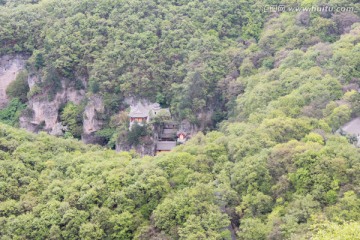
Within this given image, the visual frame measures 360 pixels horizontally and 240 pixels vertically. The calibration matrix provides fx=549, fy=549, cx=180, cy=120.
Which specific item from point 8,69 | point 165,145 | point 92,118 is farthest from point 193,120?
point 8,69

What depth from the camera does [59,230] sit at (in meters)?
23.6

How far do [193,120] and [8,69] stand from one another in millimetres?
17569

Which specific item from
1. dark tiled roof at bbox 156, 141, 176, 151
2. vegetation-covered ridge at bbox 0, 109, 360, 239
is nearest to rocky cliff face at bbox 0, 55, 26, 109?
dark tiled roof at bbox 156, 141, 176, 151

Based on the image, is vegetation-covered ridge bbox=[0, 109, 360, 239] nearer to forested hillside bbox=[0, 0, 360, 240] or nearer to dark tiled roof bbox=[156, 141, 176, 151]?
forested hillside bbox=[0, 0, 360, 240]

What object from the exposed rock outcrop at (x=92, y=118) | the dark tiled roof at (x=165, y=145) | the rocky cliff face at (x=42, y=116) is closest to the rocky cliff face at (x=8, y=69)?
the rocky cliff face at (x=42, y=116)

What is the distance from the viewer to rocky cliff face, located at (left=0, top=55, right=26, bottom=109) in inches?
1847

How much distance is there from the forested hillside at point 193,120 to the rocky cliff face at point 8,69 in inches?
30.9

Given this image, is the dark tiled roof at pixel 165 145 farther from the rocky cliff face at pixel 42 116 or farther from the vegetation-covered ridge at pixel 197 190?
the vegetation-covered ridge at pixel 197 190

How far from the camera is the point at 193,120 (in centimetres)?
4050

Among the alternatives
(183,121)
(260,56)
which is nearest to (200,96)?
(183,121)

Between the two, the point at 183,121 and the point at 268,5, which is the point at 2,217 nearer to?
A: the point at 183,121

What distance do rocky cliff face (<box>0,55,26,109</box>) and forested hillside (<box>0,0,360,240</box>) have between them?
78 centimetres

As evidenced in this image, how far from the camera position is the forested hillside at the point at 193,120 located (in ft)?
76.8

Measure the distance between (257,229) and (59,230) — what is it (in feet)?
27.7
